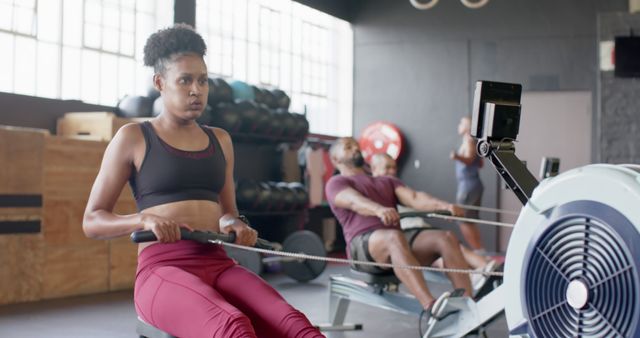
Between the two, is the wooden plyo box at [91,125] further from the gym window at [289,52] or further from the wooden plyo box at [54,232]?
the gym window at [289,52]

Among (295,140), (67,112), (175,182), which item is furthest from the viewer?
(295,140)

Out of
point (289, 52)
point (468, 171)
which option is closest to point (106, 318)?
point (468, 171)

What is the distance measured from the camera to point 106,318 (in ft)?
14.1

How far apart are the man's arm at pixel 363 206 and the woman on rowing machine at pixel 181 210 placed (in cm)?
141

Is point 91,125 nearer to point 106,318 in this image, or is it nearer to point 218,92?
point 218,92

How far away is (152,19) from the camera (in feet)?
22.7

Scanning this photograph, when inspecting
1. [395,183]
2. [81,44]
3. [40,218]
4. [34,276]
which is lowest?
[34,276]

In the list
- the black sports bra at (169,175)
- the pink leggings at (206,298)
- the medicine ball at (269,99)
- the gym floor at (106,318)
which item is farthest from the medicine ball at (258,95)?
the pink leggings at (206,298)

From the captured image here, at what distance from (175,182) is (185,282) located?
31 centimetres

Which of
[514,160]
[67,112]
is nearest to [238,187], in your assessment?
[67,112]

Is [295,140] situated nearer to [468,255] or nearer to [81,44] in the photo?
[81,44]

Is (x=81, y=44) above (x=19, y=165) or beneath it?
above

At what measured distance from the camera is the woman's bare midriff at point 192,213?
202cm

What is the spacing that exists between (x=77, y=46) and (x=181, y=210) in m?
4.57
